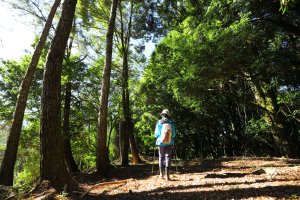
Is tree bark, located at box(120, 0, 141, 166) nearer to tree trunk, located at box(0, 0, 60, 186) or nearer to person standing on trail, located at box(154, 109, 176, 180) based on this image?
tree trunk, located at box(0, 0, 60, 186)

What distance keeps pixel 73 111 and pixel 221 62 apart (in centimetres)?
886

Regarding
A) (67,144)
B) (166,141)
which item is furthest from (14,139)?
(166,141)

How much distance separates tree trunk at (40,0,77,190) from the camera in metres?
4.82

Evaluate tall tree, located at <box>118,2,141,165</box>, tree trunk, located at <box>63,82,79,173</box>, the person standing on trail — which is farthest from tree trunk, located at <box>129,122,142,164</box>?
the person standing on trail

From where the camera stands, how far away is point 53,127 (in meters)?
4.95

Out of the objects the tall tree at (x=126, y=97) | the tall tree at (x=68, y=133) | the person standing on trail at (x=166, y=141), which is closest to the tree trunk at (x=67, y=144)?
the tall tree at (x=68, y=133)

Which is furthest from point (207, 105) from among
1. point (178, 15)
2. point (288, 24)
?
point (288, 24)

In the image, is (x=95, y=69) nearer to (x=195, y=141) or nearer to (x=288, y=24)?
(x=195, y=141)

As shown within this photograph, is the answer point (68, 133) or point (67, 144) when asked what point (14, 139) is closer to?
point (68, 133)

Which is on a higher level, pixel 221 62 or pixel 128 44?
pixel 128 44

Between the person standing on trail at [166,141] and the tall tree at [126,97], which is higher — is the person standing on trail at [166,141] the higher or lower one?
the lower one

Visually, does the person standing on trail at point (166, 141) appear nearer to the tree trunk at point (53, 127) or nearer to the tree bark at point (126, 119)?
the tree trunk at point (53, 127)

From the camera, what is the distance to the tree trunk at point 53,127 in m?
4.82

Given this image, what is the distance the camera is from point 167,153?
20.7ft
